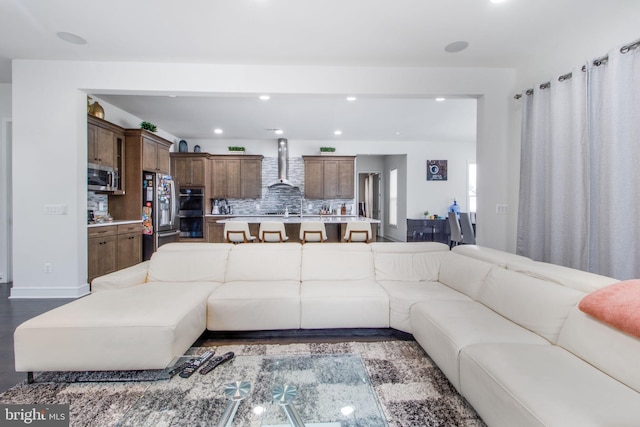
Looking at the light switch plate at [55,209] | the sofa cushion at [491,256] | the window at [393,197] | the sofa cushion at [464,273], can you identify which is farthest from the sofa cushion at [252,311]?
the window at [393,197]

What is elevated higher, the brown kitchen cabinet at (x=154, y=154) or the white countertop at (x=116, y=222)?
the brown kitchen cabinet at (x=154, y=154)

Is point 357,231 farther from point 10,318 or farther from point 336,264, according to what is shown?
point 10,318

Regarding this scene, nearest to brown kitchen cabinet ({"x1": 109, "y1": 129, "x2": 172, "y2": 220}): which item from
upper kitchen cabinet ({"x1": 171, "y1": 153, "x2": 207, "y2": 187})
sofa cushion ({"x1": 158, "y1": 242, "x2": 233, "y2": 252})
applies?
upper kitchen cabinet ({"x1": 171, "y1": 153, "x2": 207, "y2": 187})

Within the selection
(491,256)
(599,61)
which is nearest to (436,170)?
(599,61)

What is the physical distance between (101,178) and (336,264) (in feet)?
12.4

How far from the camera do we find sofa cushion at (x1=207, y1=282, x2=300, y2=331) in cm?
233

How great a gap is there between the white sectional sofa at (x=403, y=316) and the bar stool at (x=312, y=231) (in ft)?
5.08

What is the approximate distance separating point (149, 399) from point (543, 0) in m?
3.72

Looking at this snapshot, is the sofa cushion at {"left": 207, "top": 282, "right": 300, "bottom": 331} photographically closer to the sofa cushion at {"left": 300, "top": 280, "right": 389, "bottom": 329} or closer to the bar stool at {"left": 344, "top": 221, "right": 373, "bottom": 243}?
the sofa cushion at {"left": 300, "top": 280, "right": 389, "bottom": 329}

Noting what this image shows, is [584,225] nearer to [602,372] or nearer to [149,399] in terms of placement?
[602,372]

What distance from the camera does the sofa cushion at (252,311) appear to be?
233 cm

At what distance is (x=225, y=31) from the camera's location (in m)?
2.88

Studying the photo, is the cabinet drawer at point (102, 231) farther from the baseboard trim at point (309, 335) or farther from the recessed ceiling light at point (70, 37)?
the baseboard trim at point (309, 335)

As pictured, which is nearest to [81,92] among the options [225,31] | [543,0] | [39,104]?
[39,104]
